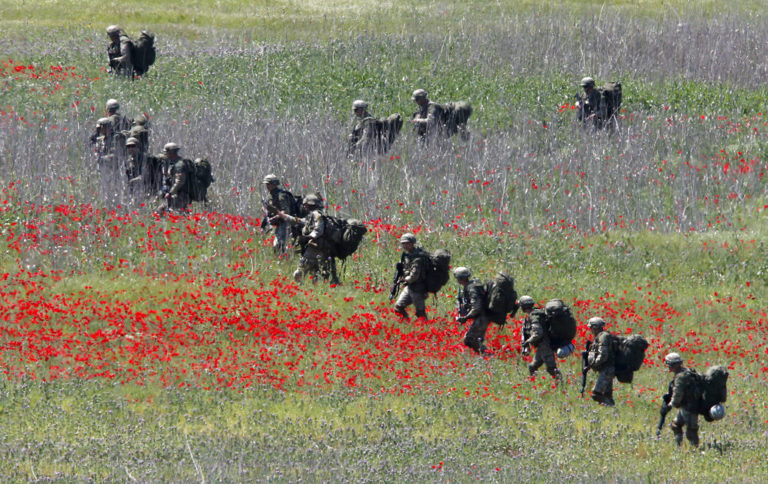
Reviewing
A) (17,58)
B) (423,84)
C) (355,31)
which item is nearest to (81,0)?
(17,58)

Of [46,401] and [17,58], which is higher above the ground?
[17,58]

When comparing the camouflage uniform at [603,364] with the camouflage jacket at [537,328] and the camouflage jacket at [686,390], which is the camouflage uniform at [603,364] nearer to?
the camouflage jacket at [537,328]

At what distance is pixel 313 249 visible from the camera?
21078 millimetres

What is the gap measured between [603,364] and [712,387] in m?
1.94

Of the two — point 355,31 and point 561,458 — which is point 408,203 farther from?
point 355,31

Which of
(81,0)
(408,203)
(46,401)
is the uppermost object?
(81,0)

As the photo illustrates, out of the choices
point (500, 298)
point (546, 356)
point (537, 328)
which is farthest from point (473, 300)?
point (546, 356)

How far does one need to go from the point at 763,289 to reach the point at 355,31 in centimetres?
2061

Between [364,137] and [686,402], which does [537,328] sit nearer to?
[686,402]

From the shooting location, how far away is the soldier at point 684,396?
15.6 meters

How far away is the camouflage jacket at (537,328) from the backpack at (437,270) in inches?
78.6

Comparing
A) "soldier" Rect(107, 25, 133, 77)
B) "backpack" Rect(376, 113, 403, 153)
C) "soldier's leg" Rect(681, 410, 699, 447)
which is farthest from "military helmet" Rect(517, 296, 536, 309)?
"soldier" Rect(107, 25, 133, 77)

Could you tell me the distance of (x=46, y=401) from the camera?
639 inches

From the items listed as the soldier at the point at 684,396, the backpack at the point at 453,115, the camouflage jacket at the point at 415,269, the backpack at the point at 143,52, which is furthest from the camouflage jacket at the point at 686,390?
the backpack at the point at 143,52
